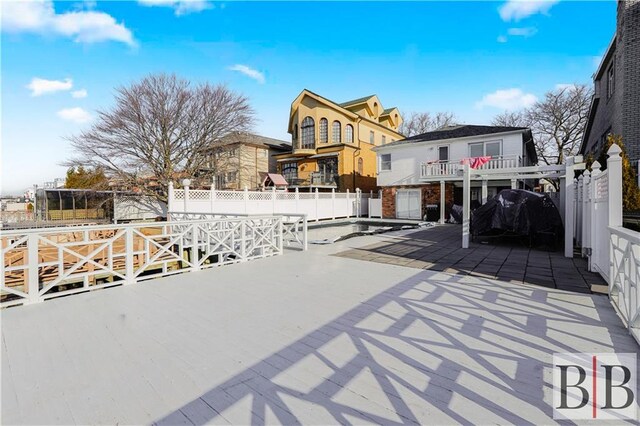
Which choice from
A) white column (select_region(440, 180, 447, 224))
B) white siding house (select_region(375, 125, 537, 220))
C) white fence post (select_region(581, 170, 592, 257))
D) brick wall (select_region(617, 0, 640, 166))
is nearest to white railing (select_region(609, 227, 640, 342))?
white fence post (select_region(581, 170, 592, 257))

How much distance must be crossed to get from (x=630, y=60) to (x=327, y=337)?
14014 millimetres

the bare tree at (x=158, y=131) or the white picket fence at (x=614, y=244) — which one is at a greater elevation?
the bare tree at (x=158, y=131)

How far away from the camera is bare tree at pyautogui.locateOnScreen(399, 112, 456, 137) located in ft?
114

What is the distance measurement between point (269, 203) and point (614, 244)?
13500mm

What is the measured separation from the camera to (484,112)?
2975 centimetres

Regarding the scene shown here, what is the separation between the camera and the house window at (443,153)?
58.3ft

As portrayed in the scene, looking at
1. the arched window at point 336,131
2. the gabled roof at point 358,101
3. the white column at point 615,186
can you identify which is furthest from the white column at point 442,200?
the white column at point 615,186

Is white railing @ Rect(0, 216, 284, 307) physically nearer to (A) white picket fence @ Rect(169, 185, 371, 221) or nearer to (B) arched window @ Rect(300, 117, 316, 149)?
(A) white picket fence @ Rect(169, 185, 371, 221)

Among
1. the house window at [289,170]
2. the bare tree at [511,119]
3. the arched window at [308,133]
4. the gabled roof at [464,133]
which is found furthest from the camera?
the bare tree at [511,119]

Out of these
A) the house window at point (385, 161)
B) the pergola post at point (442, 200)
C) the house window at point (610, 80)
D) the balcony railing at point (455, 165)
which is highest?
the house window at point (610, 80)

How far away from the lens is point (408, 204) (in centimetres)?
1917

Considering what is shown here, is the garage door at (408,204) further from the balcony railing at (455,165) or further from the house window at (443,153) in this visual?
the house window at (443,153)

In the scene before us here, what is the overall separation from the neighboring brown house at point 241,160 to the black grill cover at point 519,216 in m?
11.5

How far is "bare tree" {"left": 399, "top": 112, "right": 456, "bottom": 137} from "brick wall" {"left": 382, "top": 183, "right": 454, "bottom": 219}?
17.5 metres
